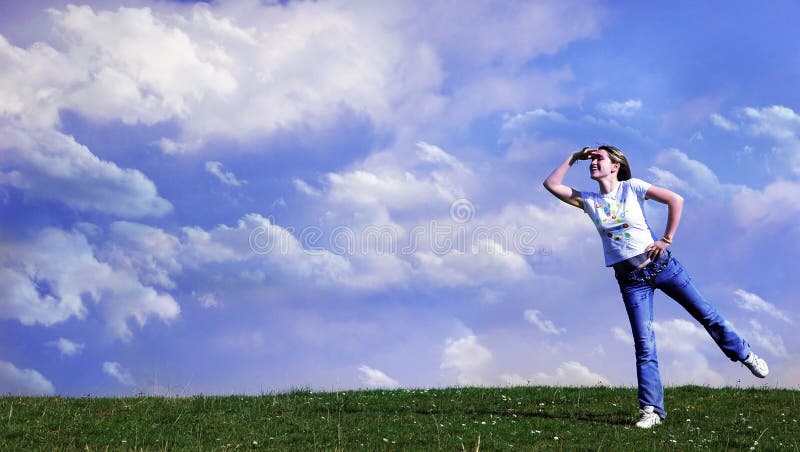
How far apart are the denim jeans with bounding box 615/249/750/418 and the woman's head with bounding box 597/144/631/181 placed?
58.6 inches

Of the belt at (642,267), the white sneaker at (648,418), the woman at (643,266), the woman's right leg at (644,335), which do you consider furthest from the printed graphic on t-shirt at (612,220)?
the white sneaker at (648,418)

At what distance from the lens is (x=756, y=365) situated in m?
12.7

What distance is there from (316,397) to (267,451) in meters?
5.45

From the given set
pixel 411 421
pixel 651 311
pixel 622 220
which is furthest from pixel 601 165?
pixel 411 421

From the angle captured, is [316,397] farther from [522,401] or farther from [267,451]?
[267,451]

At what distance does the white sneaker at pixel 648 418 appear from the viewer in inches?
494

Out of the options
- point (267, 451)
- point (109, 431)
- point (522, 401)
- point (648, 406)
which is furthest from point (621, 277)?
point (109, 431)

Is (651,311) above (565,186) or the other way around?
the other way around

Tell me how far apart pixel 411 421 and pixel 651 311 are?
4.27 metres

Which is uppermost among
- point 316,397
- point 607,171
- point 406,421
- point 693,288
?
point 607,171

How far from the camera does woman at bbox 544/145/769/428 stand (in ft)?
40.5

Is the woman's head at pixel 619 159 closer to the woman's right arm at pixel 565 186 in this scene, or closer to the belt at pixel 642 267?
the woman's right arm at pixel 565 186

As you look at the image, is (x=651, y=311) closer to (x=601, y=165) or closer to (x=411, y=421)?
(x=601, y=165)

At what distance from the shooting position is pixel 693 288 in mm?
12594
